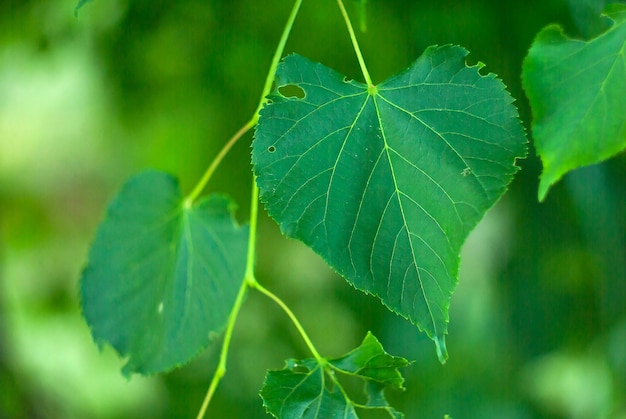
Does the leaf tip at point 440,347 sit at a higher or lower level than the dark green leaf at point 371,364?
higher

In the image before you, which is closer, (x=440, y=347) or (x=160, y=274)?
(x=440, y=347)

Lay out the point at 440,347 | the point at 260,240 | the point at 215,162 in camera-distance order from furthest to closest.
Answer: the point at 260,240 → the point at 215,162 → the point at 440,347

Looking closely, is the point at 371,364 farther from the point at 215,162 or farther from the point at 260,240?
the point at 260,240

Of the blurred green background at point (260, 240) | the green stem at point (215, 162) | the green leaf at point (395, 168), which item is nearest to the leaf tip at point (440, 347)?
the green leaf at point (395, 168)

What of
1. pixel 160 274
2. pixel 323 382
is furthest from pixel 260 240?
pixel 323 382

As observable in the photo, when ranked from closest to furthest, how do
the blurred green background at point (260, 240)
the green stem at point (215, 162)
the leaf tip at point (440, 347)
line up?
1. the leaf tip at point (440, 347)
2. the green stem at point (215, 162)
3. the blurred green background at point (260, 240)

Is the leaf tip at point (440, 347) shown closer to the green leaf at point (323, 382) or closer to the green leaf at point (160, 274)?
the green leaf at point (323, 382)

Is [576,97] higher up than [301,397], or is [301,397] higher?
[576,97]
